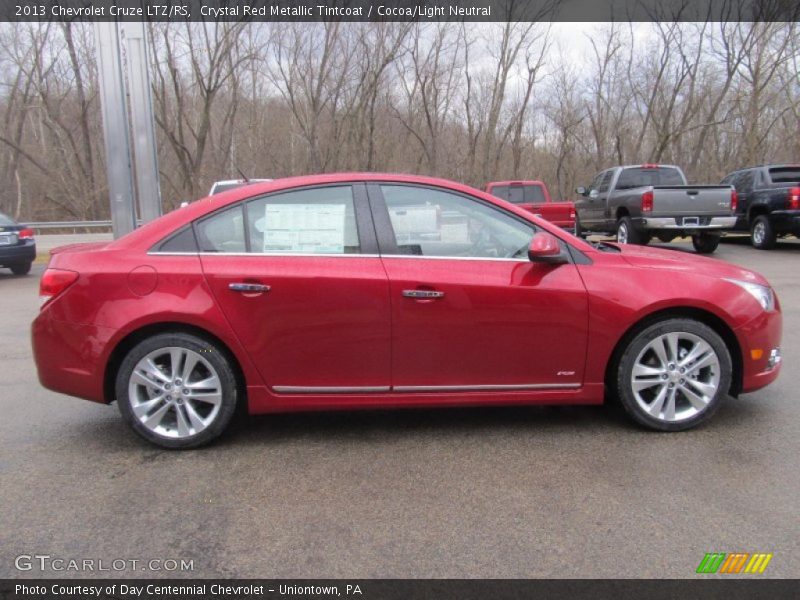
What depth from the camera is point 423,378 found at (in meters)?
3.62

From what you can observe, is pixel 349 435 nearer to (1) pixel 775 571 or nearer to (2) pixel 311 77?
(1) pixel 775 571

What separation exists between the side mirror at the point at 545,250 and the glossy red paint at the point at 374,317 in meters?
0.05

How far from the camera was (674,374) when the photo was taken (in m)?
3.69

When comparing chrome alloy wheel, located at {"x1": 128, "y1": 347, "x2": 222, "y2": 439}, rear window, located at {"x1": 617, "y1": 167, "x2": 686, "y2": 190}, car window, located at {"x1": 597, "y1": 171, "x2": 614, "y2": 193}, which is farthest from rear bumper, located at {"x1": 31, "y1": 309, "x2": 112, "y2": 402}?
car window, located at {"x1": 597, "y1": 171, "x2": 614, "y2": 193}

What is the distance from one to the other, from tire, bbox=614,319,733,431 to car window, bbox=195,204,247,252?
248cm

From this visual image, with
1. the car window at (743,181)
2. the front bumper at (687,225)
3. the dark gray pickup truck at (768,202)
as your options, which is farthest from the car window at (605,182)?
the car window at (743,181)

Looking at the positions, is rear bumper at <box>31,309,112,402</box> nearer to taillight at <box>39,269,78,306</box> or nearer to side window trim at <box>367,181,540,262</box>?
taillight at <box>39,269,78,306</box>

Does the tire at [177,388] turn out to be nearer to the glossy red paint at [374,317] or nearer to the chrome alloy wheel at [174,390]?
the chrome alloy wheel at [174,390]

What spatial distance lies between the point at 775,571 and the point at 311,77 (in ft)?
94.0

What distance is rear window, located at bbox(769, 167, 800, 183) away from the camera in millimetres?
13531

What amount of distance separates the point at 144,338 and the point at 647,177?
1292cm
